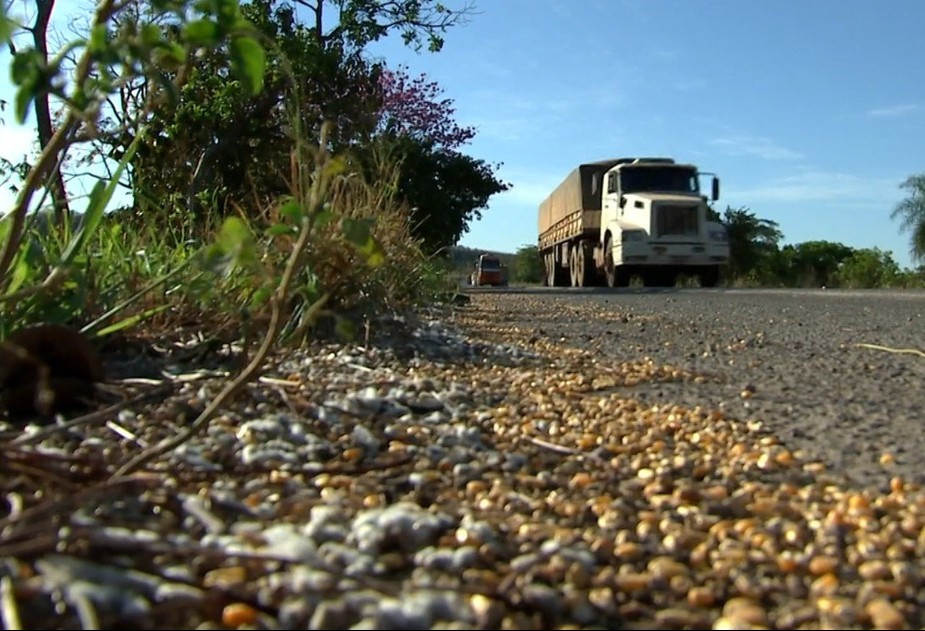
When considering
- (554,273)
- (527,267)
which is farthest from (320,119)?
(527,267)

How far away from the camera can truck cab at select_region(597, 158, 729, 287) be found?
59.3ft

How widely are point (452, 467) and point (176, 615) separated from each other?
0.68 m

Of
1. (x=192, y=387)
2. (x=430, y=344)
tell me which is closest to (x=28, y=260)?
(x=192, y=387)

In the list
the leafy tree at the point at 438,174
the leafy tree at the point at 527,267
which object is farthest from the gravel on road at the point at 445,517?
the leafy tree at the point at 527,267

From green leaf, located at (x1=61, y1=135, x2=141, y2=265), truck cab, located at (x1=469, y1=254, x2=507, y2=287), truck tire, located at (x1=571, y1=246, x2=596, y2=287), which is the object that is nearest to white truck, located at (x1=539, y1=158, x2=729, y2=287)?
truck tire, located at (x1=571, y1=246, x2=596, y2=287)

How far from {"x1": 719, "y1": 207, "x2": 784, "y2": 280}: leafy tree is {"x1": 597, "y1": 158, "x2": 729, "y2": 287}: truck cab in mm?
24152

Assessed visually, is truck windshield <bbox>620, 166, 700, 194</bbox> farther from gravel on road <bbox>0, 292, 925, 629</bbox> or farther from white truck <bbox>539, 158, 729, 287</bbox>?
gravel on road <bbox>0, 292, 925, 629</bbox>

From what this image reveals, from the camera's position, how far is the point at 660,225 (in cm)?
1806

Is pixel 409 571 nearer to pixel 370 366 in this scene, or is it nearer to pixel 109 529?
pixel 109 529

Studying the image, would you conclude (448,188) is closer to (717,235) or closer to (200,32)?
(717,235)

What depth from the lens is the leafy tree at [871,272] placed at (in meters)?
28.9

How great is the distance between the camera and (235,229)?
1315 millimetres

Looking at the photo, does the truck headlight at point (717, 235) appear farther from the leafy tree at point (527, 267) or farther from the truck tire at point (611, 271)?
the leafy tree at point (527, 267)

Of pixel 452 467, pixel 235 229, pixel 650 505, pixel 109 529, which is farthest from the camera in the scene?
pixel 452 467
